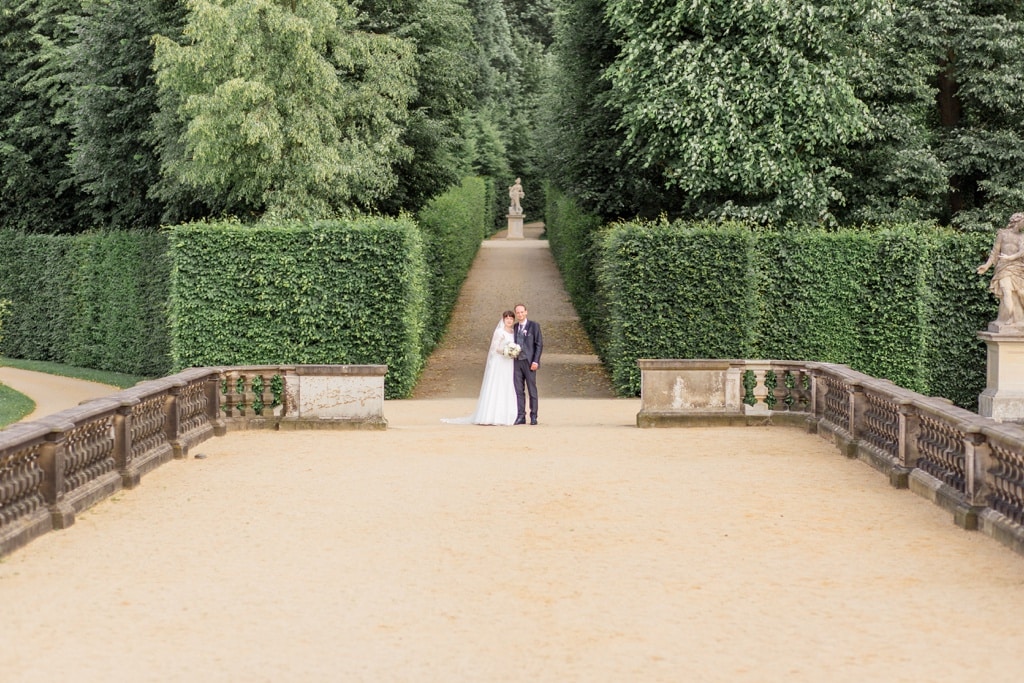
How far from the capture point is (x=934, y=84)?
33688mm

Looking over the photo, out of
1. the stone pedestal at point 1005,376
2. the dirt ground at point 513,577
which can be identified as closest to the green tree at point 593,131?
the stone pedestal at point 1005,376

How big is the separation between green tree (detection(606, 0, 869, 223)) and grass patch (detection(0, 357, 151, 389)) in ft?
44.9

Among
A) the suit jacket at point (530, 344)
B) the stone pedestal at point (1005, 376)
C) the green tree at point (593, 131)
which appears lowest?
the stone pedestal at point (1005, 376)

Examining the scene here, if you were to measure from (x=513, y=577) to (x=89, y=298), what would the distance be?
1231 inches

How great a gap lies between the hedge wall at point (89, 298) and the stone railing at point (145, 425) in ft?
45.0

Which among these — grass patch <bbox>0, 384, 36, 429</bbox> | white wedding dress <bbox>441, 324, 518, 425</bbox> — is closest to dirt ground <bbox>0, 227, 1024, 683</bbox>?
white wedding dress <bbox>441, 324, 518, 425</bbox>

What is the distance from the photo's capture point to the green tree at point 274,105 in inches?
1096

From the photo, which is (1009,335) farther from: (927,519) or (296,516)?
(296,516)

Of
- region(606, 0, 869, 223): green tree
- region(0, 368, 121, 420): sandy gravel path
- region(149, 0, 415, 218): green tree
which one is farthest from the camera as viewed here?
region(0, 368, 121, 420): sandy gravel path

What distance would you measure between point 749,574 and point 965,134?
2479 cm

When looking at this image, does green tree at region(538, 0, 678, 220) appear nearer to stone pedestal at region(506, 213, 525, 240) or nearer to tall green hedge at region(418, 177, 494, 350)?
tall green hedge at region(418, 177, 494, 350)

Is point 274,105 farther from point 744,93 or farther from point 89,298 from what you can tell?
point 89,298

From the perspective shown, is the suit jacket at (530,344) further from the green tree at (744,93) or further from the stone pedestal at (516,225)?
the stone pedestal at (516,225)

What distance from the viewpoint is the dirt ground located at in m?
7.52
